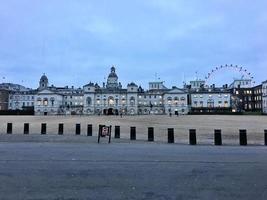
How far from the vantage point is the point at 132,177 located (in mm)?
8961

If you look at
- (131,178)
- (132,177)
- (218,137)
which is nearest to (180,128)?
(218,137)

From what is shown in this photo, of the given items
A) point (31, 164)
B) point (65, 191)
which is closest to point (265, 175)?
point (65, 191)

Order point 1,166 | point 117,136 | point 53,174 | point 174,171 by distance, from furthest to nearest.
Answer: point 117,136
point 1,166
point 174,171
point 53,174

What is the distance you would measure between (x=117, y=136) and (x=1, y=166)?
13.6 metres

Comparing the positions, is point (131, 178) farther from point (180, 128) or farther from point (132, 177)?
point (180, 128)

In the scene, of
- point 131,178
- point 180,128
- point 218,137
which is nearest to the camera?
point 131,178

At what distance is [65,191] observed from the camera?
7.37 meters

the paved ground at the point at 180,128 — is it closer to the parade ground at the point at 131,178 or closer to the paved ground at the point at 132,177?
the paved ground at the point at 132,177

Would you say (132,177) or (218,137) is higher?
(218,137)

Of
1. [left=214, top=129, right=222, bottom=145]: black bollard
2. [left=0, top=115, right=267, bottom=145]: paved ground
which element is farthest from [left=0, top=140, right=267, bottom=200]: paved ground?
[left=0, top=115, right=267, bottom=145]: paved ground

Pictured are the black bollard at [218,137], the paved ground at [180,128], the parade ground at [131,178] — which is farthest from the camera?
the paved ground at [180,128]

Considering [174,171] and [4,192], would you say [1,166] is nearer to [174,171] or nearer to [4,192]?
[4,192]

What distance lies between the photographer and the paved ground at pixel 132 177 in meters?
7.16

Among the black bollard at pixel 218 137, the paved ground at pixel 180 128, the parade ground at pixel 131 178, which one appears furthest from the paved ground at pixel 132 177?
the paved ground at pixel 180 128
